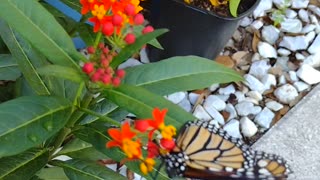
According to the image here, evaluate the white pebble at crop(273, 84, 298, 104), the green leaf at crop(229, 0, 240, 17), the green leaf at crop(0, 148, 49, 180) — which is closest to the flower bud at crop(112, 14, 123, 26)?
the green leaf at crop(0, 148, 49, 180)

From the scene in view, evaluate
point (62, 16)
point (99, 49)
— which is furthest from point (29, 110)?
point (62, 16)

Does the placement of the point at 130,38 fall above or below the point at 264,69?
above

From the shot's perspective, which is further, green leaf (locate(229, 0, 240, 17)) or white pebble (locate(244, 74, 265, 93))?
white pebble (locate(244, 74, 265, 93))

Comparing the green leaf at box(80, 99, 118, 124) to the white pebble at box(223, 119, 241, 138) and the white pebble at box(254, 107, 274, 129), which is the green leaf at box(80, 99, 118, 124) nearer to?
the white pebble at box(223, 119, 241, 138)

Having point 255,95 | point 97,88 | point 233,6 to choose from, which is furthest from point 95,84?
point 255,95

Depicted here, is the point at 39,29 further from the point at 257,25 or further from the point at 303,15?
the point at 303,15

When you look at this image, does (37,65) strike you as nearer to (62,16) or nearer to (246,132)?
(62,16)

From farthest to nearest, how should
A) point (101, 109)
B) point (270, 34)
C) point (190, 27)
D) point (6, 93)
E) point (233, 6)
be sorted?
point (270, 34)
point (190, 27)
point (233, 6)
point (6, 93)
point (101, 109)
